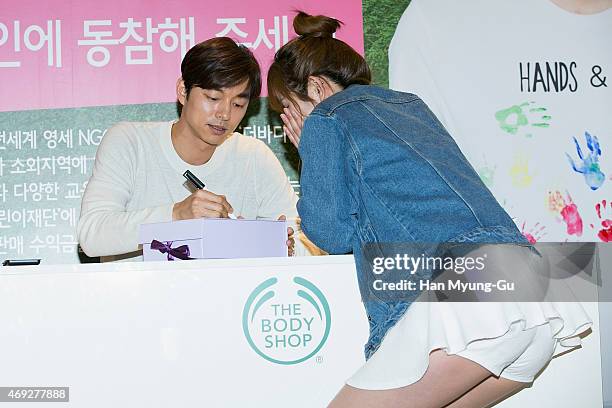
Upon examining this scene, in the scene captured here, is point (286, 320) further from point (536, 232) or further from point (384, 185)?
point (536, 232)

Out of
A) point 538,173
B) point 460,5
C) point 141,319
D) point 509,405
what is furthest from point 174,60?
point 509,405

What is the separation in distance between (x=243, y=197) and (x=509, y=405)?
1314 mm

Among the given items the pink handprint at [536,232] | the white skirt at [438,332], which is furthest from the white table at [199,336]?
the pink handprint at [536,232]

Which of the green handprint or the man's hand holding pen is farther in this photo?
the green handprint

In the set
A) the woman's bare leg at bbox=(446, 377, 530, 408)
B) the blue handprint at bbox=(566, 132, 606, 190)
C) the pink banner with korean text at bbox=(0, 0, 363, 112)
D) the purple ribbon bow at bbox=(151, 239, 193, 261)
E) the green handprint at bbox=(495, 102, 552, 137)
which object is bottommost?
the woman's bare leg at bbox=(446, 377, 530, 408)

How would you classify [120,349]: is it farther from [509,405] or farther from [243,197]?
[243,197]

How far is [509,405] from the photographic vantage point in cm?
159

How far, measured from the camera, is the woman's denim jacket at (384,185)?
1.34 metres

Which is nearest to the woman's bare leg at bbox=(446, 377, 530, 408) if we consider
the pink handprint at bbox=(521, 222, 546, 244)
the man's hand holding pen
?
the man's hand holding pen

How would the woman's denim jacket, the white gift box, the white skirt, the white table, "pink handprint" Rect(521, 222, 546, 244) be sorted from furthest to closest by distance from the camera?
"pink handprint" Rect(521, 222, 546, 244) < the white gift box < the white table < the woman's denim jacket < the white skirt

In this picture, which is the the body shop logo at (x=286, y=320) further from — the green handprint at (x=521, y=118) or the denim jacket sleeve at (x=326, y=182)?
the green handprint at (x=521, y=118)

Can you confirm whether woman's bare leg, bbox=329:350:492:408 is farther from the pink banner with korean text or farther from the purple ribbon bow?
the pink banner with korean text

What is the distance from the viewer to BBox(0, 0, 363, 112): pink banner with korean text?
3.14 meters

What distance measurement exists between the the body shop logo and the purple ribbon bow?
21 centimetres
